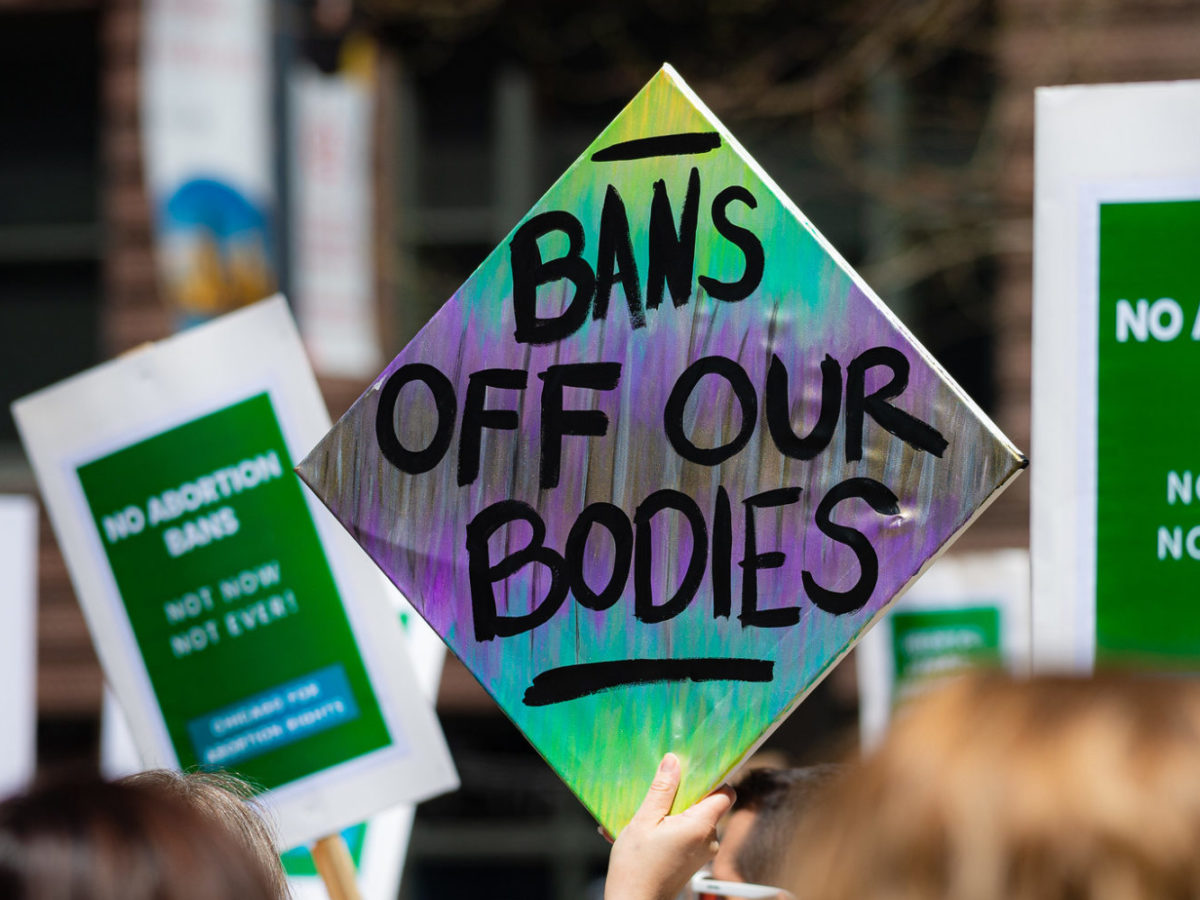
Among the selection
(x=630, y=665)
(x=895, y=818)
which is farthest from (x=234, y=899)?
(x=630, y=665)

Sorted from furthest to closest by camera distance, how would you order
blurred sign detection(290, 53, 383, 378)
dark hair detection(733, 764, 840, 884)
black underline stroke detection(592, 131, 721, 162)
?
1. blurred sign detection(290, 53, 383, 378)
2. dark hair detection(733, 764, 840, 884)
3. black underline stroke detection(592, 131, 721, 162)

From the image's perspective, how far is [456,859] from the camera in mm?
7629

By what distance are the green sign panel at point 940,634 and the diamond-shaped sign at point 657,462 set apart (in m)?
3.60

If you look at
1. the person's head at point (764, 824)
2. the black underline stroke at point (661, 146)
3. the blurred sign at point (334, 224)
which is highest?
the blurred sign at point (334, 224)

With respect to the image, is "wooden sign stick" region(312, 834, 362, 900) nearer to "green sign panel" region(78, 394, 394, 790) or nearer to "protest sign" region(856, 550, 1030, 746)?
"green sign panel" region(78, 394, 394, 790)

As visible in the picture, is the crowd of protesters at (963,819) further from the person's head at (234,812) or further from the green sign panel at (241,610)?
the green sign panel at (241,610)

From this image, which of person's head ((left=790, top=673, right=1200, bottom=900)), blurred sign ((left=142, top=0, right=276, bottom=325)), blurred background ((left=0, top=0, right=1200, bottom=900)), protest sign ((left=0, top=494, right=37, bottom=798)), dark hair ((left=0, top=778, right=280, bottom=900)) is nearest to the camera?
person's head ((left=790, top=673, right=1200, bottom=900))

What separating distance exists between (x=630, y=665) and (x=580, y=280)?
47 centimetres

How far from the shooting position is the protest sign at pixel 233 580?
8.25 feet

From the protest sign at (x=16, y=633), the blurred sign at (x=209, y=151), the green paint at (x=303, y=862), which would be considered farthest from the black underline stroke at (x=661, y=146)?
the blurred sign at (x=209, y=151)

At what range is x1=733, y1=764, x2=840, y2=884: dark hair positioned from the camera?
82.7 inches

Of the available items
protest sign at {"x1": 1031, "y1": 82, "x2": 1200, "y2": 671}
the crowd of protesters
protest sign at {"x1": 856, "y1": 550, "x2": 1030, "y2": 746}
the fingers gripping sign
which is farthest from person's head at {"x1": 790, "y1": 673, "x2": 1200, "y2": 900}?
protest sign at {"x1": 856, "y1": 550, "x2": 1030, "y2": 746}

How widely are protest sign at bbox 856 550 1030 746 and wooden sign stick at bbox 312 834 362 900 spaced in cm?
308

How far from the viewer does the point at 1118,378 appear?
1.97m
